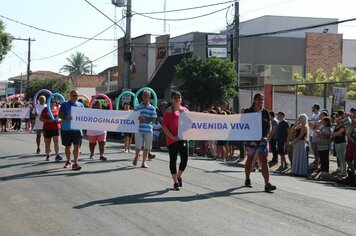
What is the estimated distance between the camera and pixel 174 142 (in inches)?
388

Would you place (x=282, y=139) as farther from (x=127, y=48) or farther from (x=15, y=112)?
(x=15, y=112)

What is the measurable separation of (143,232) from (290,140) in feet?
29.4

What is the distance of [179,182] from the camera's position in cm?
981

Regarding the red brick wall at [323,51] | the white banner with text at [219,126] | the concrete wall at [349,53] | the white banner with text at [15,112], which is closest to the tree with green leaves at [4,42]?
the white banner with text at [15,112]

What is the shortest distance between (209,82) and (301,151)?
8.80 meters

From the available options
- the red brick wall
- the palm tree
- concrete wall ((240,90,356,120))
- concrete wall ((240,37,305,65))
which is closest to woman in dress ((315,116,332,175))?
concrete wall ((240,90,356,120))

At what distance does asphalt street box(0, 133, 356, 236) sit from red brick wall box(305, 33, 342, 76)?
28.3 meters

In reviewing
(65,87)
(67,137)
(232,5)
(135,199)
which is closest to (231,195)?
(135,199)

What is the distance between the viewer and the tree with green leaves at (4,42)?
34.5m

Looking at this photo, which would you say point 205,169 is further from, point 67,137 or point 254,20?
point 254,20

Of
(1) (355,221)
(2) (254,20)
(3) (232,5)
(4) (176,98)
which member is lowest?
(1) (355,221)

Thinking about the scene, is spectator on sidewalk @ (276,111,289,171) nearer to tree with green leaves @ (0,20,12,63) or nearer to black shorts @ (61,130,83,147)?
black shorts @ (61,130,83,147)

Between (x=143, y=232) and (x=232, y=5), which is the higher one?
(x=232, y=5)

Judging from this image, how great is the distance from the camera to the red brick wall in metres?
39.1
